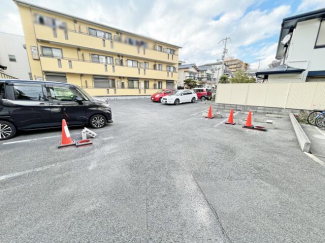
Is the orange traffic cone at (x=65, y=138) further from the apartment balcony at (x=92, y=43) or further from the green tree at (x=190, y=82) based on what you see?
the green tree at (x=190, y=82)

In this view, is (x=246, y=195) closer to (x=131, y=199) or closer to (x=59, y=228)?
(x=131, y=199)

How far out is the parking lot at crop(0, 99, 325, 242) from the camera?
1.49 m

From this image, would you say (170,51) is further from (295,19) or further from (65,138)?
(65,138)

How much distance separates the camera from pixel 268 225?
5.17 feet

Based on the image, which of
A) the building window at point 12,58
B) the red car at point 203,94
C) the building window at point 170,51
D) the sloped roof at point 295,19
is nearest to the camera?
the sloped roof at point 295,19

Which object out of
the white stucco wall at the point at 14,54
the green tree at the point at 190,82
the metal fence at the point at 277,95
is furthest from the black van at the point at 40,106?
the green tree at the point at 190,82

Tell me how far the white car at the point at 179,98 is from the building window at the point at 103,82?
7641 millimetres

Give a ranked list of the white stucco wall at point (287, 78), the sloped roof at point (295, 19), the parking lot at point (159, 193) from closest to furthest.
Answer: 1. the parking lot at point (159, 193)
2. the sloped roof at point (295, 19)
3. the white stucco wall at point (287, 78)

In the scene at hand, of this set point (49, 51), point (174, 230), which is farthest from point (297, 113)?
point (49, 51)

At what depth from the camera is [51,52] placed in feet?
40.6

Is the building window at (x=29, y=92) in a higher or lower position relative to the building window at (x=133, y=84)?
lower

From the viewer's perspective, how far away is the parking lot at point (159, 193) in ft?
4.87

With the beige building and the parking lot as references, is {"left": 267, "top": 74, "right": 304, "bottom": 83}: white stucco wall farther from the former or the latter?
the beige building

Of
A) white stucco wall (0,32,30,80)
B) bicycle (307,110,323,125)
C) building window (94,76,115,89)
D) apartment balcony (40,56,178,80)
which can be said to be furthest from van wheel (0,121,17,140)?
white stucco wall (0,32,30,80)
